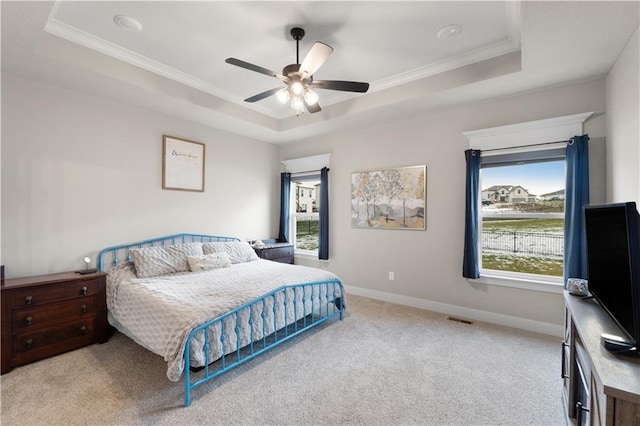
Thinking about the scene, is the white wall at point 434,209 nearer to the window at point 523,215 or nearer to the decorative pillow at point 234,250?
the window at point 523,215

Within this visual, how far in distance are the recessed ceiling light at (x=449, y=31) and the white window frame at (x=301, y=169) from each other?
257 cm

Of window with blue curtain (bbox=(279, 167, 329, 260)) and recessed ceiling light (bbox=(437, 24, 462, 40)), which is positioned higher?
recessed ceiling light (bbox=(437, 24, 462, 40))

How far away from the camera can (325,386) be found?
2252 millimetres

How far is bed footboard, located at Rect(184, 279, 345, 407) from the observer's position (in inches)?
84.3

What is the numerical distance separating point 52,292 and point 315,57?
314 centimetres

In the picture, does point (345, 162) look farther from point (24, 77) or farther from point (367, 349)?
point (24, 77)

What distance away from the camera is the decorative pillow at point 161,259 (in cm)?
326

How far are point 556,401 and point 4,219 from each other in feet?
16.2

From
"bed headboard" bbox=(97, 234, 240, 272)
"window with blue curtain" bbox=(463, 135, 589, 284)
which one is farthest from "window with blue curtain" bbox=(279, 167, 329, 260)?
"window with blue curtain" bbox=(463, 135, 589, 284)

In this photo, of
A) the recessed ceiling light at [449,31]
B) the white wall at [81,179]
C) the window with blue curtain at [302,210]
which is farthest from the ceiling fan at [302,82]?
the window with blue curtain at [302,210]

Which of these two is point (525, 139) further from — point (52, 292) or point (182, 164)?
point (52, 292)

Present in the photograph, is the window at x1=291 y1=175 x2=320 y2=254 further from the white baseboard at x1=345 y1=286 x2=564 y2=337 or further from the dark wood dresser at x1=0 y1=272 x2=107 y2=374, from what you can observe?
the dark wood dresser at x1=0 y1=272 x2=107 y2=374

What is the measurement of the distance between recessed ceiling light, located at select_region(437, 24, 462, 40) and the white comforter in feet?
8.88

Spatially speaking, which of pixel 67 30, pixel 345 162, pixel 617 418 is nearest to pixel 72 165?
pixel 67 30
